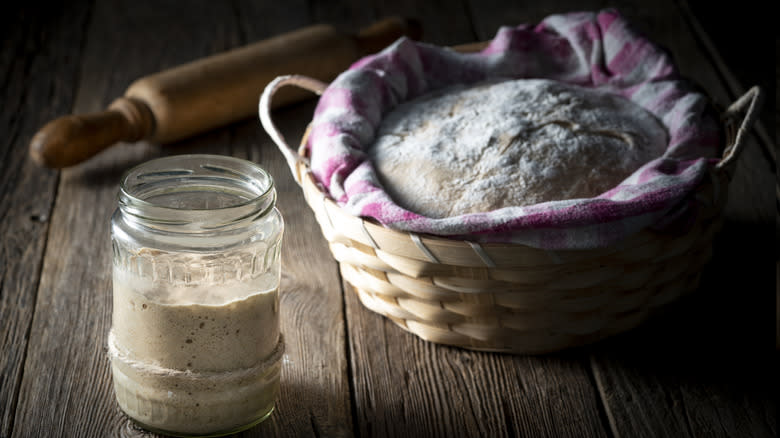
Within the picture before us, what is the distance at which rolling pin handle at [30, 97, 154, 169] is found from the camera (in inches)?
54.3

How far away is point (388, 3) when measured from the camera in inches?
80.4

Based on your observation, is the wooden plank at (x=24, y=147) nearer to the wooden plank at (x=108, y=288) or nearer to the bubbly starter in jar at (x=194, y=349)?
the wooden plank at (x=108, y=288)

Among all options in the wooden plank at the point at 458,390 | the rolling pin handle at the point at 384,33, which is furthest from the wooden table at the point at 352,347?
the rolling pin handle at the point at 384,33

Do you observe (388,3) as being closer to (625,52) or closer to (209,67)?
(209,67)

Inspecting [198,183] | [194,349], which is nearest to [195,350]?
[194,349]

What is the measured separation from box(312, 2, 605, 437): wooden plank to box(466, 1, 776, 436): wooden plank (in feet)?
0.14

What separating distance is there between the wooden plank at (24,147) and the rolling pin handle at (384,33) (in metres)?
0.59

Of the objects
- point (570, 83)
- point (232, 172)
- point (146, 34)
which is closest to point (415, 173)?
point (232, 172)

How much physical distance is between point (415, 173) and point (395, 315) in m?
0.18

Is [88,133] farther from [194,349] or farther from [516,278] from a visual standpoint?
[516,278]

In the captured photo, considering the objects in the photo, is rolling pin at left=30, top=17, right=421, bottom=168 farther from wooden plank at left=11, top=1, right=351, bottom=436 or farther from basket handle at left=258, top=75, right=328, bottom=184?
basket handle at left=258, top=75, right=328, bottom=184

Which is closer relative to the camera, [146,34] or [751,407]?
[751,407]

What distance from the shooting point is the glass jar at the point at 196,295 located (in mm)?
794

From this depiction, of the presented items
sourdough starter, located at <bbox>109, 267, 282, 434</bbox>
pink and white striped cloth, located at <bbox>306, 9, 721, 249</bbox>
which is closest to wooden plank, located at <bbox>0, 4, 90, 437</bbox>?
sourdough starter, located at <bbox>109, 267, 282, 434</bbox>
